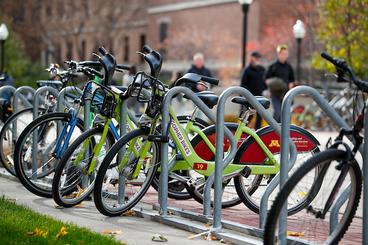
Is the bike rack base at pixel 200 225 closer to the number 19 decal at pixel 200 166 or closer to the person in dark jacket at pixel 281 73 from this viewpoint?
the number 19 decal at pixel 200 166

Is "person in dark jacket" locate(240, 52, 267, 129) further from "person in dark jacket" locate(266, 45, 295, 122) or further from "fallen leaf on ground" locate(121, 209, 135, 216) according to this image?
"fallen leaf on ground" locate(121, 209, 135, 216)

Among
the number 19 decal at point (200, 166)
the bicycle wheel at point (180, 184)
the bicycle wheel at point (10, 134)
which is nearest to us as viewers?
the number 19 decal at point (200, 166)

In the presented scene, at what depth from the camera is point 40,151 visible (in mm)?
8906

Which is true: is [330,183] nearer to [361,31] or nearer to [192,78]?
[192,78]

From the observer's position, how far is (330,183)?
5.39 metres

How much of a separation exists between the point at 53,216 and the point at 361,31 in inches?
723

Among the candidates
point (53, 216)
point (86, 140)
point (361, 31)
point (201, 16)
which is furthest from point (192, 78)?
point (201, 16)

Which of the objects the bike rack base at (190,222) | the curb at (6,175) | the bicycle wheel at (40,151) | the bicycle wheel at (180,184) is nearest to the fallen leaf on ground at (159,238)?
the bike rack base at (190,222)

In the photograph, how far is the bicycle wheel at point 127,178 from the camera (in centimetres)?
700

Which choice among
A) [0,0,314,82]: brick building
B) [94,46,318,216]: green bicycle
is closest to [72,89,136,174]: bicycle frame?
[94,46,318,216]: green bicycle

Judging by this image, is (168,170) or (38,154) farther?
(38,154)

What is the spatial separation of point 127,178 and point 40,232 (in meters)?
1.54

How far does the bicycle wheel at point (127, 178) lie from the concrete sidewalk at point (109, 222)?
13 cm

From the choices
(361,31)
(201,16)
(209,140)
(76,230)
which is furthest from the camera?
(201,16)
